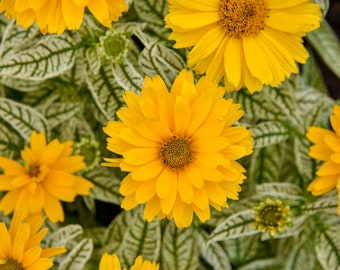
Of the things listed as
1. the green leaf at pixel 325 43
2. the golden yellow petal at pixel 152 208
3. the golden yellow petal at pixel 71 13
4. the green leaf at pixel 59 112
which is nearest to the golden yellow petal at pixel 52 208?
the green leaf at pixel 59 112

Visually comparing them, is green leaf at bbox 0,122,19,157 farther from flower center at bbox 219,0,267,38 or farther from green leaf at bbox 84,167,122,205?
flower center at bbox 219,0,267,38

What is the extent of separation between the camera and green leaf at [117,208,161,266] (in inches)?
57.2

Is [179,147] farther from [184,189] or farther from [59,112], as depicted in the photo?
[59,112]

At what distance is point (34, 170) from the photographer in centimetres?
140

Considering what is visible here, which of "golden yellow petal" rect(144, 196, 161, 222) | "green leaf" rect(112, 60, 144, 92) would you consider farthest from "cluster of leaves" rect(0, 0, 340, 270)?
"golden yellow petal" rect(144, 196, 161, 222)

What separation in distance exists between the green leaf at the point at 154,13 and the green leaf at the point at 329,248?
2.11 ft

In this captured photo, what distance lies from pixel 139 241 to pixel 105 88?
1.27 ft

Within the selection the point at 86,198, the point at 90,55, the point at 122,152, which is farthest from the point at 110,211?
the point at 122,152

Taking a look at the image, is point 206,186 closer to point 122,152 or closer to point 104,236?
point 122,152

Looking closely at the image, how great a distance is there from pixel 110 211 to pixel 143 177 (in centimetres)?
84

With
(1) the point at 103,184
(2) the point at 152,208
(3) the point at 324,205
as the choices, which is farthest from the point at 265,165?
(2) the point at 152,208

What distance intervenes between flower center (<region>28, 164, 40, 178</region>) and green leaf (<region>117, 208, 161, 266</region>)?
0.87ft

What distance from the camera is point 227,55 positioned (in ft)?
3.89

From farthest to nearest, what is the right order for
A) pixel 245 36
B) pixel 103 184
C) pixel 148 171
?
pixel 103 184, pixel 245 36, pixel 148 171
